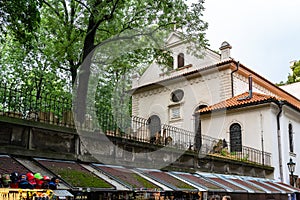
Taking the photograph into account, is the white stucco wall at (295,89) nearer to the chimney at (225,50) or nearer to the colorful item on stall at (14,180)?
the chimney at (225,50)

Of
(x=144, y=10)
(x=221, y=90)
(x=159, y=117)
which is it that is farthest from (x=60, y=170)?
(x=159, y=117)

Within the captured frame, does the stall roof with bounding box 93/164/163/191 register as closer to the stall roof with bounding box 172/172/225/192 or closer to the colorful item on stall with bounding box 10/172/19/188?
the stall roof with bounding box 172/172/225/192

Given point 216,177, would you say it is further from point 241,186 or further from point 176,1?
point 176,1

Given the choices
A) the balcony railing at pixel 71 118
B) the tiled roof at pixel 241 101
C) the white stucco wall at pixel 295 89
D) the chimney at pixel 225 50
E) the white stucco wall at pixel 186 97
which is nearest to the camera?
the balcony railing at pixel 71 118

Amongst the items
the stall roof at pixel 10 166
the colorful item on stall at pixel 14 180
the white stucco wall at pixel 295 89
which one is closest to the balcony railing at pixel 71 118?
the stall roof at pixel 10 166

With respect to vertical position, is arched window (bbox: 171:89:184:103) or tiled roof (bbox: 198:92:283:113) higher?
arched window (bbox: 171:89:184:103)

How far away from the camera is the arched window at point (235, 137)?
22.7 meters

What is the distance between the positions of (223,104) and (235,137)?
2204 millimetres

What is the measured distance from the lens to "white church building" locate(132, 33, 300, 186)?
21.4 meters

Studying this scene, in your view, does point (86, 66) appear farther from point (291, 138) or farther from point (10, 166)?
point (291, 138)

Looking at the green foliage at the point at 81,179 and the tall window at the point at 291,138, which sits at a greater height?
the tall window at the point at 291,138

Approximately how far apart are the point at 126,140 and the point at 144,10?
686cm

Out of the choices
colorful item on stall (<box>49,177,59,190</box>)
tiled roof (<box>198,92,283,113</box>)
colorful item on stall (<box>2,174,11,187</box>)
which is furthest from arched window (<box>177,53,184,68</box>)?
colorful item on stall (<box>2,174,11,187</box>)

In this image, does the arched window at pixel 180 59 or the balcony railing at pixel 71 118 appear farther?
the arched window at pixel 180 59
